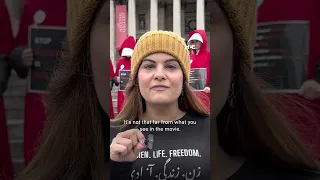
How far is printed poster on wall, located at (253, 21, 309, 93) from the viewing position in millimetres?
1722

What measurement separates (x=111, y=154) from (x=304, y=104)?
891 millimetres

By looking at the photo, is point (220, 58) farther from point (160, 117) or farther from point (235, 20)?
point (160, 117)

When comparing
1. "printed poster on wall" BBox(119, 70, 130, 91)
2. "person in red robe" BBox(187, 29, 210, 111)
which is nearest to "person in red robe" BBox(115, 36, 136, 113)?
"printed poster on wall" BBox(119, 70, 130, 91)

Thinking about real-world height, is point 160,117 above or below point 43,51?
below

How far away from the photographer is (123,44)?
1.64 m

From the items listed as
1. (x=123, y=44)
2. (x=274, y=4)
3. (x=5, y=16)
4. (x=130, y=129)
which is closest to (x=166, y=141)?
(x=130, y=129)

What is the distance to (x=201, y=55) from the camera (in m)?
1.66

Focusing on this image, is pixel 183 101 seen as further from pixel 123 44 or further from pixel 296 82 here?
pixel 296 82

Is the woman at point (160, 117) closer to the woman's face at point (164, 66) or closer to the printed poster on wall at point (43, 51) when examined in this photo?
the woman's face at point (164, 66)

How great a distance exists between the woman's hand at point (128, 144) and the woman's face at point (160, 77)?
165mm

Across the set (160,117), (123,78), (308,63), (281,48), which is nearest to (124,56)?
(123,78)

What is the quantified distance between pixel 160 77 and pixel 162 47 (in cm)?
13

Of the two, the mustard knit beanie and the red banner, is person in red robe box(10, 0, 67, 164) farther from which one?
the red banner

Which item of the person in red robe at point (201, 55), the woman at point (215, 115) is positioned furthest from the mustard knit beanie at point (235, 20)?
the person in red robe at point (201, 55)
